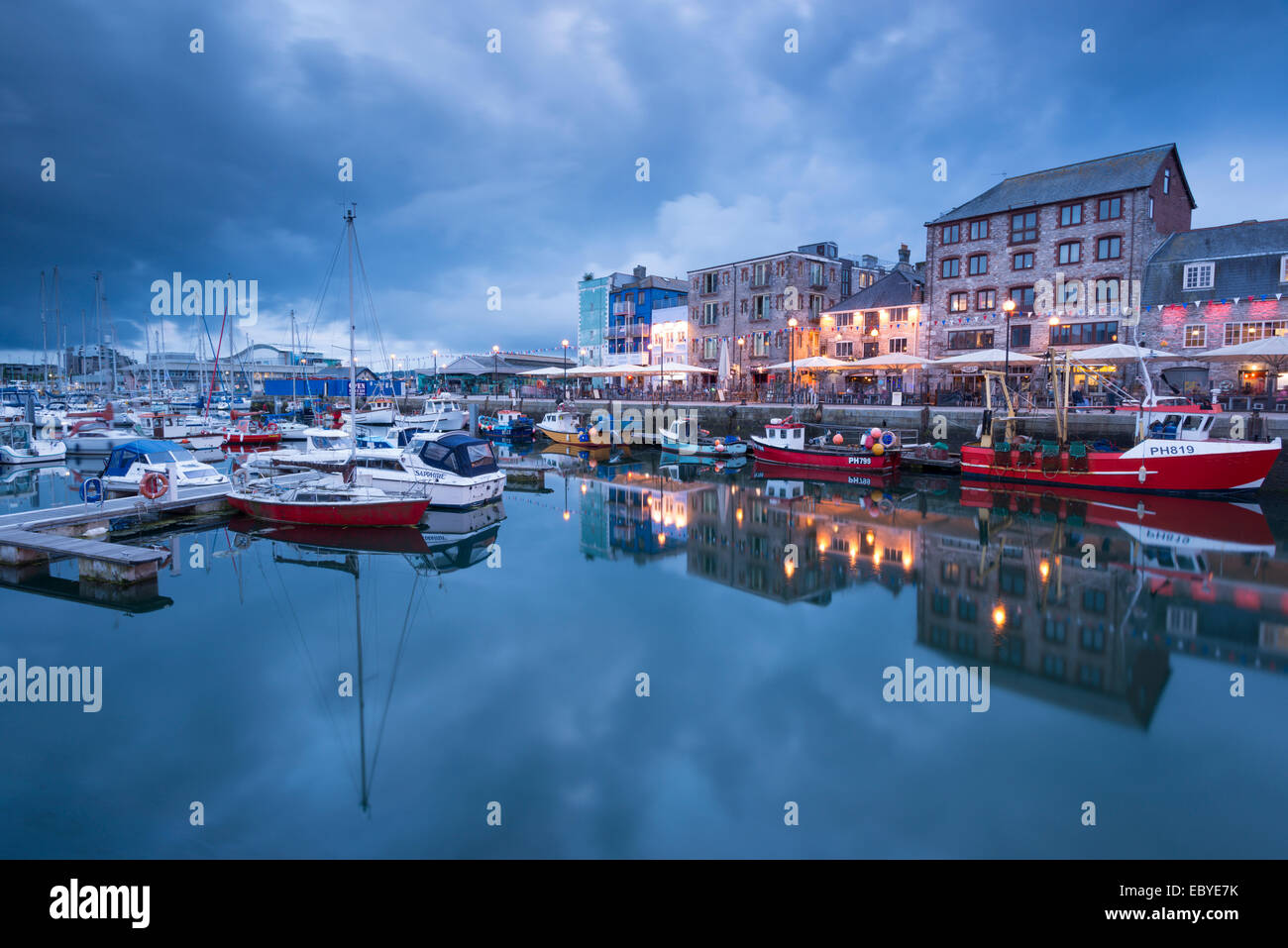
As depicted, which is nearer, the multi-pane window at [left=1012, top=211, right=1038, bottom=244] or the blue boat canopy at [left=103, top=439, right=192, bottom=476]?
the blue boat canopy at [left=103, top=439, right=192, bottom=476]

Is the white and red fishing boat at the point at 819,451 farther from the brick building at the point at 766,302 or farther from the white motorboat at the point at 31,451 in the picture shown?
the white motorboat at the point at 31,451

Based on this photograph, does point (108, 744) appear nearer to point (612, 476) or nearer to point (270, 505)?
point (270, 505)

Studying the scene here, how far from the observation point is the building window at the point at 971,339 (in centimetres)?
4292

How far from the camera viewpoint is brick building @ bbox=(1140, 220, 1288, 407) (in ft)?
107

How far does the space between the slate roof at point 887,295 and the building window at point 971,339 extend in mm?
4503

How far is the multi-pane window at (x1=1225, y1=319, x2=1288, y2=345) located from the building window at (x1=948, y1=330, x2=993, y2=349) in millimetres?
11518

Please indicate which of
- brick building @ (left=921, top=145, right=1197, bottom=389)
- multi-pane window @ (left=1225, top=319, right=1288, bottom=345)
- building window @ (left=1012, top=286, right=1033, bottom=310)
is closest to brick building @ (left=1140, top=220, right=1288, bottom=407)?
multi-pane window @ (left=1225, top=319, right=1288, bottom=345)

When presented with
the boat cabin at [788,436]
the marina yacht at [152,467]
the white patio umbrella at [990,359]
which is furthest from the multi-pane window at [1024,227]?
the marina yacht at [152,467]

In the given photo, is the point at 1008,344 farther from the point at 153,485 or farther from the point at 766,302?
the point at 153,485

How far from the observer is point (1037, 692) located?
10.8 m

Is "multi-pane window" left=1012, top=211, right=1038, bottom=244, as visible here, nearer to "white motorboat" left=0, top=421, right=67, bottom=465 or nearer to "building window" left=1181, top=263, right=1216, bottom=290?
"building window" left=1181, top=263, right=1216, bottom=290

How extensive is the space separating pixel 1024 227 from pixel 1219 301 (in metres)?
11.2
